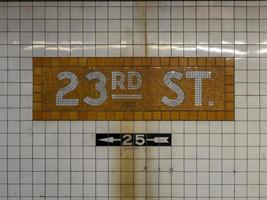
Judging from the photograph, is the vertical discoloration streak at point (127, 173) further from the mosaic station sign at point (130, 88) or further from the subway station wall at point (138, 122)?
the mosaic station sign at point (130, 88)

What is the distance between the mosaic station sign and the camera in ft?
10.5

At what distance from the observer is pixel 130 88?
10.5 feet

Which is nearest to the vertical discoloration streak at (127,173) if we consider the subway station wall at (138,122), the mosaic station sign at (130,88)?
the subway station wall at (138,122)

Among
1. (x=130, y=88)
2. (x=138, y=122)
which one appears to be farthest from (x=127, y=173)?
(x=130, y=88)

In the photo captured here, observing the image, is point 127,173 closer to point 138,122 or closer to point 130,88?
point 138,122

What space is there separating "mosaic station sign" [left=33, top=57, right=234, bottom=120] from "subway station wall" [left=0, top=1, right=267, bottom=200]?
85mm

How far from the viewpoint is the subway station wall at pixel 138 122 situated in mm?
3205

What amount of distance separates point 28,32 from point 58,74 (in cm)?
55

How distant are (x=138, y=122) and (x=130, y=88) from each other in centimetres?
36

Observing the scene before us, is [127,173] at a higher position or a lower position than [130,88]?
lower

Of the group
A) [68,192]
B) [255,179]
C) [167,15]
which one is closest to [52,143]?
[68,192]

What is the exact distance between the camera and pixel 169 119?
320 centimetres

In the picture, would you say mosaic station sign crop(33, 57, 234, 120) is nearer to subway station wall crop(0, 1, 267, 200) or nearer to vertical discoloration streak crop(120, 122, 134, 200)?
subway station wall crop(0, 1, 267, 200)

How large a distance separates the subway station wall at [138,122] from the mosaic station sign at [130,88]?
85mm
